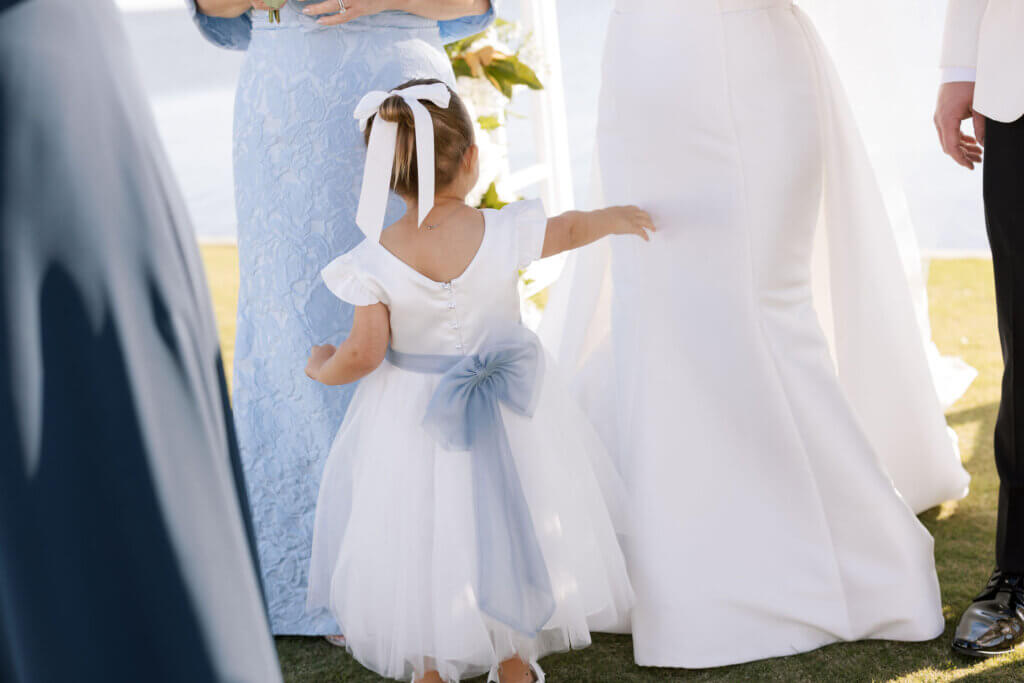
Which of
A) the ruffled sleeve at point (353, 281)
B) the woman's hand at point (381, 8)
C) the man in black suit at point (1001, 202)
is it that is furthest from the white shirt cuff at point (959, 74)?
the ruffled sleeve at point (353, 281)

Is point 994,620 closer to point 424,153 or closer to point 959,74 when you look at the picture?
point 959,74

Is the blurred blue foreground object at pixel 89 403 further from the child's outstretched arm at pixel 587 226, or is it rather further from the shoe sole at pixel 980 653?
the shoe sole at pixel 980 653

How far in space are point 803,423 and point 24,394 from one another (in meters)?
1.68

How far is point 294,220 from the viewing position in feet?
7.73

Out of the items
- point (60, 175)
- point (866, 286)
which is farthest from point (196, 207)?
point (60, 175)

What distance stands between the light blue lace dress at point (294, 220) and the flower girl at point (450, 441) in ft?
0.88

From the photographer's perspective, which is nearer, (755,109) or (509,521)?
(509,521)

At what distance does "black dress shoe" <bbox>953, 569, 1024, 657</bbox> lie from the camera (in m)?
2.15

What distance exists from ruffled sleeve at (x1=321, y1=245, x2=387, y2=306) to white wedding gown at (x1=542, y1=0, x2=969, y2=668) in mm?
582

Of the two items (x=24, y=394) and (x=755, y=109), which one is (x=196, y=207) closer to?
(x=755, y=109)

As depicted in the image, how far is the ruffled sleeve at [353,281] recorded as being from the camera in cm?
202

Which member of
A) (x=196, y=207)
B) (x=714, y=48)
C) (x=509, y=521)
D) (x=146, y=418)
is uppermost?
(x=714, y=48)

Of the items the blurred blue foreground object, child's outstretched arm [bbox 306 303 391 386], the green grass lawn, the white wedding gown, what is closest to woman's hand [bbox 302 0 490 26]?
the white wedding gown

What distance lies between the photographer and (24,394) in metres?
0.96
